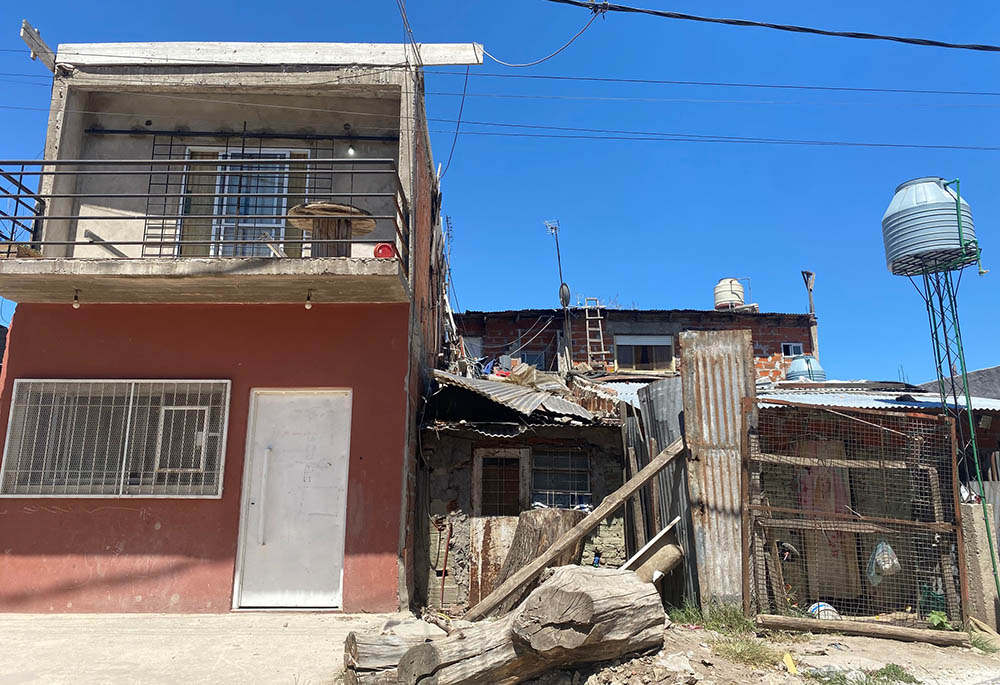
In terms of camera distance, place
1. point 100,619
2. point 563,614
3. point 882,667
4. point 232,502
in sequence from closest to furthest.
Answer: point 563,614 < point 882,667 < point 100,619 < point 232,502

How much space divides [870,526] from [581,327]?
14827mm

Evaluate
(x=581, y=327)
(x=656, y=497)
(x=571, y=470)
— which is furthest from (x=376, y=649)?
(x=581, y=327)

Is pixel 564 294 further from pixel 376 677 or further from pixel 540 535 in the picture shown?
pixel 376 677

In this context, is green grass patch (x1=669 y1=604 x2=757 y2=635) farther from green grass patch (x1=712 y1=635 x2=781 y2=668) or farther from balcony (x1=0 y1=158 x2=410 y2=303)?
balcony (x1=0 y1=158 x2=410 y2=303)

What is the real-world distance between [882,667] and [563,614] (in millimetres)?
2547

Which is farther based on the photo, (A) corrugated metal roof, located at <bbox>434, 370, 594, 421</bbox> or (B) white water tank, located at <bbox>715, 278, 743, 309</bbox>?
(B) white water tank, located at <bbox>715, 278, 743, 309</bbox>

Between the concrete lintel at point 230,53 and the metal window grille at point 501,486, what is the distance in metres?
5.69

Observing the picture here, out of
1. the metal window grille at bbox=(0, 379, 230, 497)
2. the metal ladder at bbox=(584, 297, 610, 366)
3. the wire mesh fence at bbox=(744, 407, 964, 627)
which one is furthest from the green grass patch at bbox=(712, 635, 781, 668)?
the metal ladder at bbox=(584, 297, 610, 366)

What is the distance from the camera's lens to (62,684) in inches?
199

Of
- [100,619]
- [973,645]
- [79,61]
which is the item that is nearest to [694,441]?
[973,645]

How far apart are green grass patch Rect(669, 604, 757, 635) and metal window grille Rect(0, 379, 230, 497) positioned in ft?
16.9

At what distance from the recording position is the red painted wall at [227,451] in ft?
24.2

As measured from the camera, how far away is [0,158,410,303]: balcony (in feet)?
24.0

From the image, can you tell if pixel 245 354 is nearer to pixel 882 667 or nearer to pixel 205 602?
pixel 205 602
